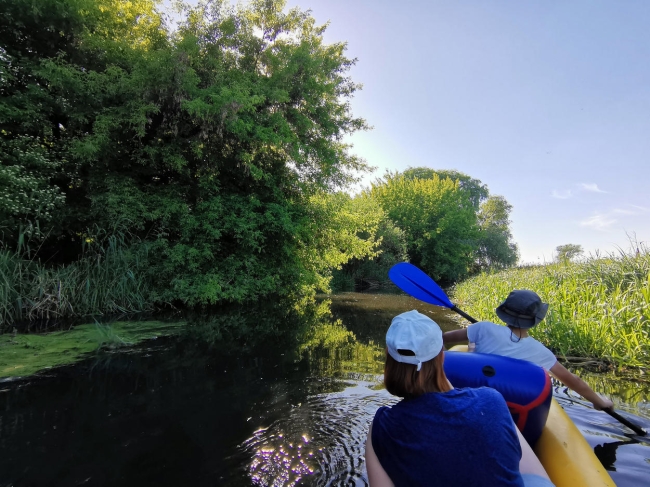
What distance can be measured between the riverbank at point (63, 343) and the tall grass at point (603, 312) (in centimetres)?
593

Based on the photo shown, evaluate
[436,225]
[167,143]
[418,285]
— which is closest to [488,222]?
[436,225]

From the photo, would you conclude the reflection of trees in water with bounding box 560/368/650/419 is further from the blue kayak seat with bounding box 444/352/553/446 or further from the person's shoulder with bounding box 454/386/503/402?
the person's shoulder with bounding box 454/386/503/402

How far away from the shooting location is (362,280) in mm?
22172

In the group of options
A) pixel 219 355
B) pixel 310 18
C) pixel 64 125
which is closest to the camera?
pixel 219 355

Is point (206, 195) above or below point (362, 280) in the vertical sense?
above

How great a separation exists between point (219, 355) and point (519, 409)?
408cm

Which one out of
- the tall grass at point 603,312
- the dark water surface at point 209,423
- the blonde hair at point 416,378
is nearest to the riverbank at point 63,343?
the dark water surface at point 209,423

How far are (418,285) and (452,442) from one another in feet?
9.53

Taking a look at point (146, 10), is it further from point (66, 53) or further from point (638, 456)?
point (638, 456)

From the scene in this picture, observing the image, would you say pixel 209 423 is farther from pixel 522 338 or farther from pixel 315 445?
pixel 522 338

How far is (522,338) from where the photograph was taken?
8.03 ft

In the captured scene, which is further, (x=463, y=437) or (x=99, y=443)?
(x=99, y=443)

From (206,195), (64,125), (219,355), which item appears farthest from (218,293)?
(64,125)

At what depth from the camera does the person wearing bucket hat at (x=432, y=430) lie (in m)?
1.07
